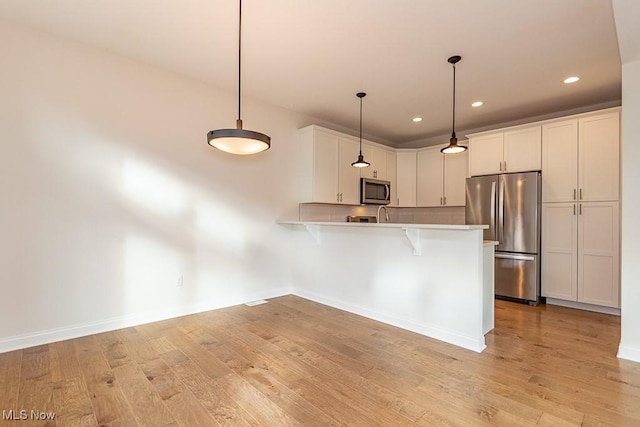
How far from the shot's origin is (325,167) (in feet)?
15.4

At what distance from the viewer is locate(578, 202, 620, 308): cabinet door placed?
3.66 meters

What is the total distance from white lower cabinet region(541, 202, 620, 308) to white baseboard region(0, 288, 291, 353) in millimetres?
4098

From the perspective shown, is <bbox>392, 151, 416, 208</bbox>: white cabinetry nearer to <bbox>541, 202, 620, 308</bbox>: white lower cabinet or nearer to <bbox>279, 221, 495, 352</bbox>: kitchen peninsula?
<bbox>541, 202, 620, 308</bbox>: white lower cabinet

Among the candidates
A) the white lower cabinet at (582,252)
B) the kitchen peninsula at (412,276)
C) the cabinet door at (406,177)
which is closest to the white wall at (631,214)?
the kitchen peninsula at (412,276)

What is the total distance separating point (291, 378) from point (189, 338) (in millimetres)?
1230

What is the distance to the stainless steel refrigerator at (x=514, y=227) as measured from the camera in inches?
162

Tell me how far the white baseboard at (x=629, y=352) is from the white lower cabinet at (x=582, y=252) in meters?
1.44

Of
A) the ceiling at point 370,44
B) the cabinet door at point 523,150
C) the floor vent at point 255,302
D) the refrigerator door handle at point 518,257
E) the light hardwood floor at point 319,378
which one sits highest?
the ceiling at point 370,44

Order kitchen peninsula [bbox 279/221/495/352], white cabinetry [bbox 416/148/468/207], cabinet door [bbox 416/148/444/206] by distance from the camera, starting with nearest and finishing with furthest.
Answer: kitchen peninsula [bbox 279/221/495/352], white cabinetry [bbox 416/148/468/207], cabinet door [bbox 416/148/444/206]

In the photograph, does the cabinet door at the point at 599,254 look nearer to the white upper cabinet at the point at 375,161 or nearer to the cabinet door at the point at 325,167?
the white upper cabinet at the point at 375,161

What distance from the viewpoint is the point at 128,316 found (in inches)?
125

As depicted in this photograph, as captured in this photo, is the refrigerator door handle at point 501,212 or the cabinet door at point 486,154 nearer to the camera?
the refrigerator door handle at point 501,212

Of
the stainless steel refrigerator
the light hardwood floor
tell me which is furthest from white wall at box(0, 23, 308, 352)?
the stainless steel refrigerator

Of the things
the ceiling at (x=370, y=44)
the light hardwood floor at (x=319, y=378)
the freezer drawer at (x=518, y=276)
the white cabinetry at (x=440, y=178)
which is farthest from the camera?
the white cabinetry at (x=440, y=178)
